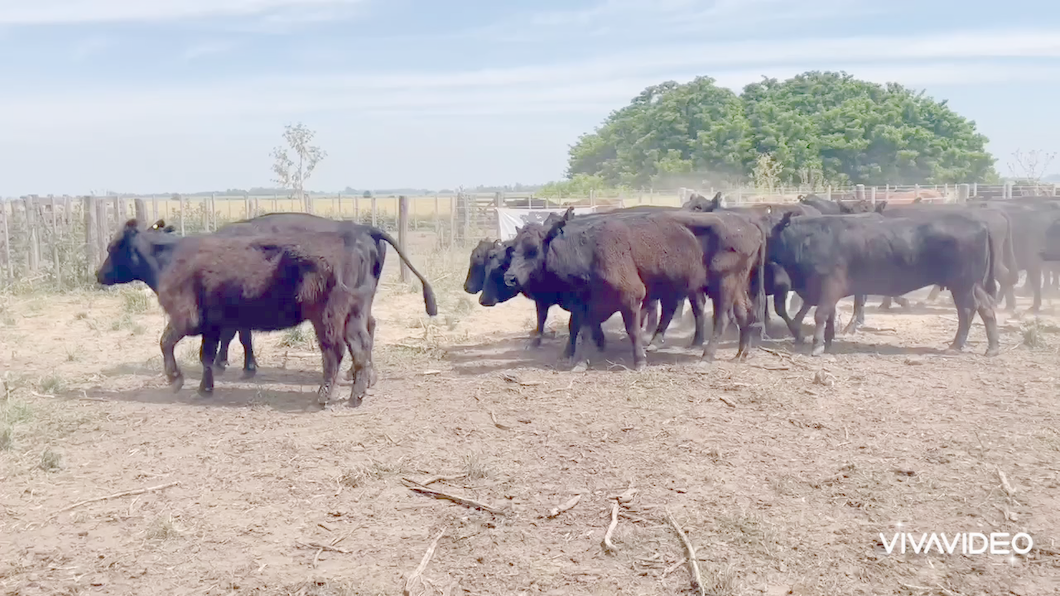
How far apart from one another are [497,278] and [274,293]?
124 inches

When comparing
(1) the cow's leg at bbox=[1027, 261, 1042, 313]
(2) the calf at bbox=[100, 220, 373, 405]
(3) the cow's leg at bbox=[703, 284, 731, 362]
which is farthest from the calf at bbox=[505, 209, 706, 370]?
(1) the cow's leg at bbox=[1027, 261, 1042, 313]

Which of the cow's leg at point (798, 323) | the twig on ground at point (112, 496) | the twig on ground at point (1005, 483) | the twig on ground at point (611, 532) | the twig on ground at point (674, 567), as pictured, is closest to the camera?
the twig on ground at point (674, 567)

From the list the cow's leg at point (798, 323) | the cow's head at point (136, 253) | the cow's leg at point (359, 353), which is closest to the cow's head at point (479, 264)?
the cow's leg at point (359, 353)

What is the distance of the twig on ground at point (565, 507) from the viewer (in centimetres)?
541

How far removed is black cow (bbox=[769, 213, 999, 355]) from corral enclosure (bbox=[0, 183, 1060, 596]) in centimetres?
61

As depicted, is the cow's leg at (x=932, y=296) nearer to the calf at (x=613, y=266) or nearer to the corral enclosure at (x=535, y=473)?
the corral enclosure at (x=535, y=473)

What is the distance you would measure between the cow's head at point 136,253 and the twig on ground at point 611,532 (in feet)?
19.9

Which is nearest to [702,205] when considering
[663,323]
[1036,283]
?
[663,323]

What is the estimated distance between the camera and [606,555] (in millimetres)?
4879

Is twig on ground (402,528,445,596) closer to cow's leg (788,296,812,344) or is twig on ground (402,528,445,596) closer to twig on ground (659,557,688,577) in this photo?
twig on ground (659,557,688,577)

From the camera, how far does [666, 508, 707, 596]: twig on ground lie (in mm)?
4465

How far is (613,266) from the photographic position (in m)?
9.84

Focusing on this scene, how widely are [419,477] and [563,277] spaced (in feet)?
14.2

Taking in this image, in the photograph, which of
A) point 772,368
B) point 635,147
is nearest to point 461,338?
point 772,368
